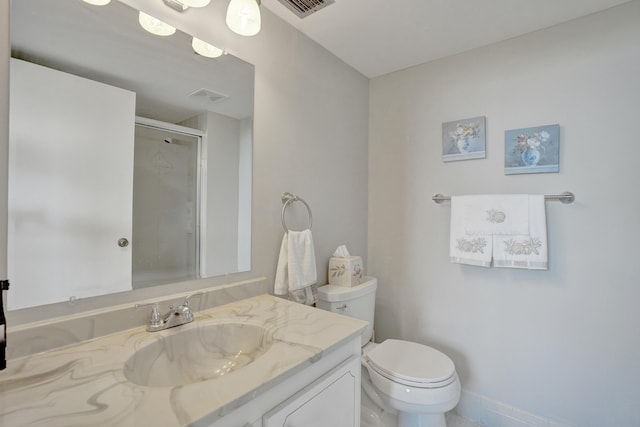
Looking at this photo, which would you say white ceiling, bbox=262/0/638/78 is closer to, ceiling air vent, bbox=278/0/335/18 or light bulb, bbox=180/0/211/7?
ceiling air vent, bbox=278/0/335/18

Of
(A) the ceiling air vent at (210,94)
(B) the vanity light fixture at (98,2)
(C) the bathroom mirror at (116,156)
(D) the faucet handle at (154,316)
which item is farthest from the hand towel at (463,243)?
(B) the vanity light fixture at (98,2)

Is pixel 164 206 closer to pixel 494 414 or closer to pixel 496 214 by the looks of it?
pixel 496 214

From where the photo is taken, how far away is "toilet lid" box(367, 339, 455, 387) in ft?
4.17

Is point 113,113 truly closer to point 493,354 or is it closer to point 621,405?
point 493,354

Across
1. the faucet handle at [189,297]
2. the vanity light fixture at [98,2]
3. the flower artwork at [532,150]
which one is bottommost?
the faucet handle at [189,297]

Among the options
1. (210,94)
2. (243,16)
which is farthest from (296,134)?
(243,16)

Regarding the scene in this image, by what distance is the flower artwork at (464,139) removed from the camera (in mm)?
1664

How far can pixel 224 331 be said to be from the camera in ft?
3.27

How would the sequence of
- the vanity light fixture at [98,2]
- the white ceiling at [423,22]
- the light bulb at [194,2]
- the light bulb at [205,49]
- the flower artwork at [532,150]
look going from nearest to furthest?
the vanity light fixture at [98,2]
the light bulb at [194,2]
the light bulb at [205,49]
the white ceiling at [423,22]
the flower artwork at [532,150]

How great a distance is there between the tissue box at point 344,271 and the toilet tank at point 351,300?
1.3 inches

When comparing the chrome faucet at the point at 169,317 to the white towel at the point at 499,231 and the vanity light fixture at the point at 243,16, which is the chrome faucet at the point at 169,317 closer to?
the vanity light fixture at the point at 243,16

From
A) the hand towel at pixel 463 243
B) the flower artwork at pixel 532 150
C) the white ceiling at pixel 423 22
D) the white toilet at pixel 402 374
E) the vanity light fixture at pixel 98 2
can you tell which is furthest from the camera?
the hand towel at pixel 463 243

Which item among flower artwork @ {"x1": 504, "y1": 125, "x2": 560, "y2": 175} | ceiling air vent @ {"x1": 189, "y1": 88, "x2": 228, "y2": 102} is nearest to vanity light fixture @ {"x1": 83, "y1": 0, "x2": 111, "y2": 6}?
ceiling air vent @ {"x1": 189, "y1": 88, "x2": 228, "y2": 102}

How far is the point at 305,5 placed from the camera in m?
1.29
